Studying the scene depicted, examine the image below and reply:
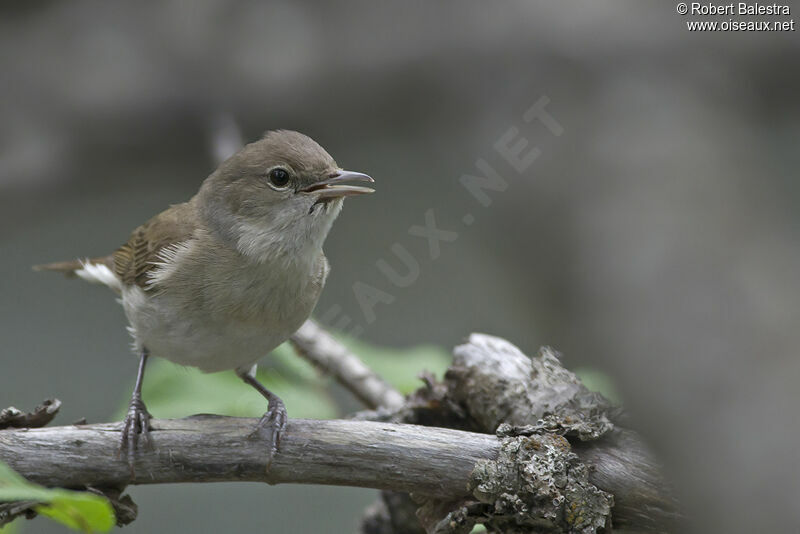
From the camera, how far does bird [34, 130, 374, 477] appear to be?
339 cm

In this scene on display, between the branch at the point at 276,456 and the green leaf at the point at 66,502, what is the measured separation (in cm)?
121

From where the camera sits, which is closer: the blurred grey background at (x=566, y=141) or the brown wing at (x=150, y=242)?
the blurred grey background at (x=566, y=141)

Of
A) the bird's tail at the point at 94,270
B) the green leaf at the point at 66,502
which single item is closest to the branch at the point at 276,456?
the green leaf at the point at 66,502

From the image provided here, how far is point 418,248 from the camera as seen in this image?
660 centimetres

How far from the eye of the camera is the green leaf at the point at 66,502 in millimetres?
1366

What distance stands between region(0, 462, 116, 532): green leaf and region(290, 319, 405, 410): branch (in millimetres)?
2310

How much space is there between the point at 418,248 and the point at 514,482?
406cm

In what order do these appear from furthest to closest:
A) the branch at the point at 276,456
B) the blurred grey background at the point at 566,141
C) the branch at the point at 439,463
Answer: the branch at the point at 276,456, the branch at the point at 439,463, the blurred grey background at the point at 566,141

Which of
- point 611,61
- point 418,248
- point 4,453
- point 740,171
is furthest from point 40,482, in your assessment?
point 418,248

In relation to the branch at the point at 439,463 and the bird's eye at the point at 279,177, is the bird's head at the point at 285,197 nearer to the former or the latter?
the bird's eye at the point at 279,177
